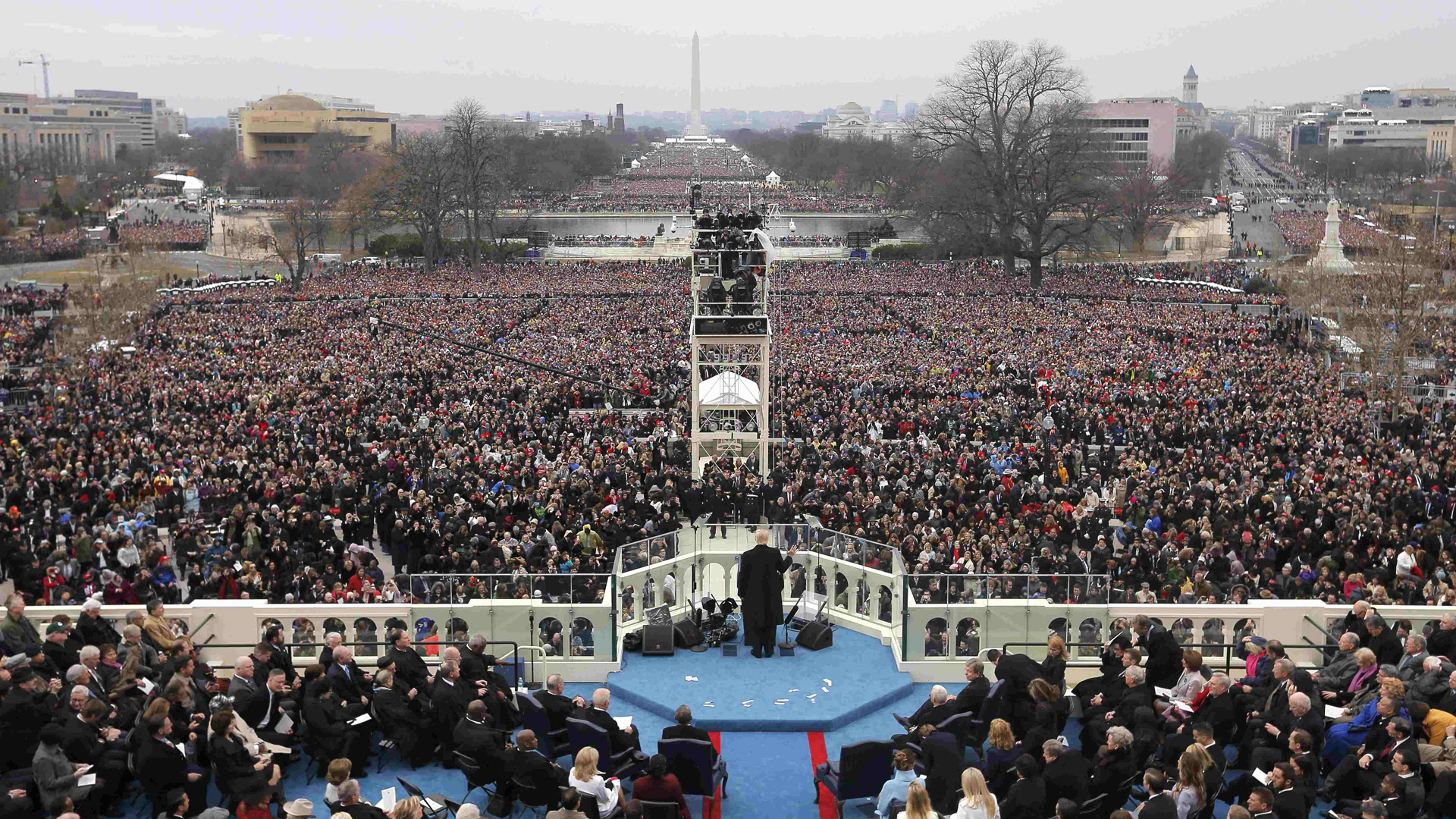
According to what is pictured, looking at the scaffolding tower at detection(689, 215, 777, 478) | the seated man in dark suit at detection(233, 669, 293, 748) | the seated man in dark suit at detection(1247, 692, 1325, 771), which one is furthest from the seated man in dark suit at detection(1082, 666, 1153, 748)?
the scaffolding tower at detection(689, 215, 777, 478)

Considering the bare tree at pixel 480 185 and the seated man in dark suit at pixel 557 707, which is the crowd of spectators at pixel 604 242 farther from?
the seated man in dark suit at pixel 557 707

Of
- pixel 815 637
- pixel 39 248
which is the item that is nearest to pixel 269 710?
pixel 815 637

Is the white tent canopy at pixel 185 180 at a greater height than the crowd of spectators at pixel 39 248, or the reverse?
the white tent canopy at pixel 185 180

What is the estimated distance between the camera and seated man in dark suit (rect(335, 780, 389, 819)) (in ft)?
28.9

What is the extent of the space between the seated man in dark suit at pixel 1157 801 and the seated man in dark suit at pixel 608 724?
13.4ft

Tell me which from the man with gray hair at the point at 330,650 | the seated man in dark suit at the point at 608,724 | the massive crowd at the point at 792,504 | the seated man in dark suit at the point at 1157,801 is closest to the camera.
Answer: the seated man in dark suit at the point at 1157,801

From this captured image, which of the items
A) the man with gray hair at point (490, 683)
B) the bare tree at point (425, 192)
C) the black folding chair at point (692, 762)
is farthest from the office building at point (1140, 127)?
the black folding chair at point (692, 762)

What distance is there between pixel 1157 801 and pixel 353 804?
18.3ft

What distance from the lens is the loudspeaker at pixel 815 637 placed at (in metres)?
14.2

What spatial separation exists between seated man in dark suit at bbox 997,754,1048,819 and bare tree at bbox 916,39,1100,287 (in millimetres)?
51732

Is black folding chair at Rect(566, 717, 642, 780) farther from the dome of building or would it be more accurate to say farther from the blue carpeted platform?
Result: the dome of building

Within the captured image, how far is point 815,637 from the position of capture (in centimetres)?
1421

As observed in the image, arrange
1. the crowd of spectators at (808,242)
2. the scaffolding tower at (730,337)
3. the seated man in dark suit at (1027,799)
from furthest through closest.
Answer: the crowd of spectators at (808,242), the scaffolding tower at (730,337), the seated man in dark suit at (1027,799)

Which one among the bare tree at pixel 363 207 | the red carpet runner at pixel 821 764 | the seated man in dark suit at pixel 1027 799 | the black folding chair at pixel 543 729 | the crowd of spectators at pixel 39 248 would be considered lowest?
the red carpet runner at pixel 821 764
